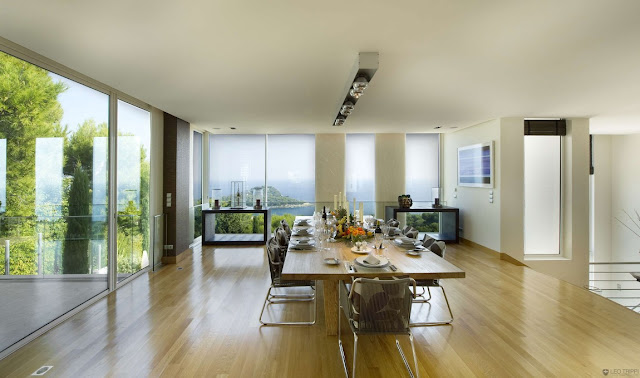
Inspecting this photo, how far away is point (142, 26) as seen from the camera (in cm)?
243

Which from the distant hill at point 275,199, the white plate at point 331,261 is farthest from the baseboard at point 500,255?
the white plate at point 331,261

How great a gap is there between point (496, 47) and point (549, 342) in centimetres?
269

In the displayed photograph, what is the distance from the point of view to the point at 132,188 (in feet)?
16.0

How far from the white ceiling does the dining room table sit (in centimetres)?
190

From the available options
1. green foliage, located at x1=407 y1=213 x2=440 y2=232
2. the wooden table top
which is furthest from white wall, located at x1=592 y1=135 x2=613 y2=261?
the wooden table top

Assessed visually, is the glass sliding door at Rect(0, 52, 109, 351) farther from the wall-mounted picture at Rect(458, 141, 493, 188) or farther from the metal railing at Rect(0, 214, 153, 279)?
the wall-mounted picture at Rect(458, 141, 493, 188)

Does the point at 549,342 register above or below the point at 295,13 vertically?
below

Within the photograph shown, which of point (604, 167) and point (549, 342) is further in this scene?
point (604, 167)

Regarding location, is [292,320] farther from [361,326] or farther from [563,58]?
[563,58]

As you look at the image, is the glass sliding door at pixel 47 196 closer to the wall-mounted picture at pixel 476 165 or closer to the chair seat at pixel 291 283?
the chair seat at pixel 291 283

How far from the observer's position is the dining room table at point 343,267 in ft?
8.53

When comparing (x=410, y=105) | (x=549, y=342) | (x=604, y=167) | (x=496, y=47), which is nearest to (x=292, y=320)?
(x=549, y=342)

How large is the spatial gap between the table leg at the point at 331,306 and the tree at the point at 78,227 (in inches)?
110

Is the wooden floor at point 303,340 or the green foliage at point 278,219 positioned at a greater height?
the green foliage at point 278,219
